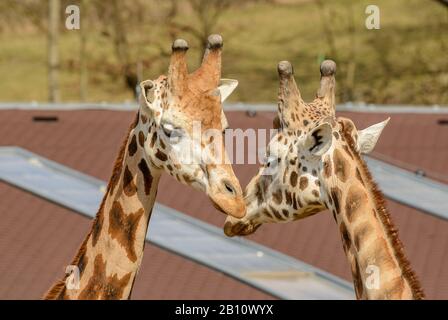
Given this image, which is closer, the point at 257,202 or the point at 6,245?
the point at 257,202

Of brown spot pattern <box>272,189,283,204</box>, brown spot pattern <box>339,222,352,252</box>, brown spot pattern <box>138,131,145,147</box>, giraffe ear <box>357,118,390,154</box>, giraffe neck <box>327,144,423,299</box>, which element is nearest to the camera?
giraffe neck <box>327,144,423,299</box>

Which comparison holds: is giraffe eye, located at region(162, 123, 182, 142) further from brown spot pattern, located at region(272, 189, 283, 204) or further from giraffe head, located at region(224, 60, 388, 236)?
brown spot pattern, located at region(272, 189, 283, 204)

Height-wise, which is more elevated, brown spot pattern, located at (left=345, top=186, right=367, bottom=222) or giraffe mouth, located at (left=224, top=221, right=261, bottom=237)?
brown spot pattern, located at (left=345, top=186, right=367, bottom=222)

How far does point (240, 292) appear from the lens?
35.1 m

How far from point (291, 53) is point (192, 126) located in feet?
195

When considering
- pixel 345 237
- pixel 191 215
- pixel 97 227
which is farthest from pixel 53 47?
pixel 345 237

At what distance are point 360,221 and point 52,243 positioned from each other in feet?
56.9

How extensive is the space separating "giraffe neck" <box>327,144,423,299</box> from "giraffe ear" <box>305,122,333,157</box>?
0.15 metres

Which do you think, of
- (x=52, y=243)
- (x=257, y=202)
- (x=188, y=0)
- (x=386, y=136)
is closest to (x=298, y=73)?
(x=188, y=0)

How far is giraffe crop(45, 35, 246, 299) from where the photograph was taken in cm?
2070

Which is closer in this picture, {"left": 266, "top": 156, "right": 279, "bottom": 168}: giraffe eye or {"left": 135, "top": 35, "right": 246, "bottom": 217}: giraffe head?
{"left": 135, "top": 35, "right": 246, "bottom": 217}: giraffe head

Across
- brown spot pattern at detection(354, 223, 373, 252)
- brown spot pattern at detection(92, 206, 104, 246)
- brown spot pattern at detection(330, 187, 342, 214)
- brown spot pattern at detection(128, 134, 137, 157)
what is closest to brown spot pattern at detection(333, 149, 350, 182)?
brown spot pattern at detection(330, 187, 342, 214)

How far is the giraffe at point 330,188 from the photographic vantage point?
20250mm
